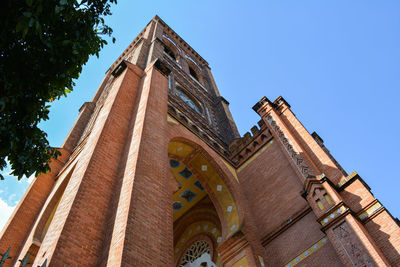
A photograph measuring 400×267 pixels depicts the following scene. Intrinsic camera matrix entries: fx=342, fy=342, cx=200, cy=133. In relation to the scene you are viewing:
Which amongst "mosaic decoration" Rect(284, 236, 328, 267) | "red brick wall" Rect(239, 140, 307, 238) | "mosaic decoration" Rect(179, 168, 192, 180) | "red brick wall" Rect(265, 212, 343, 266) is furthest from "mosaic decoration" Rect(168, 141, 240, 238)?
"mosaic decoration" Rect(284, 236, 328, 267)

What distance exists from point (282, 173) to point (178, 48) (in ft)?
49.9

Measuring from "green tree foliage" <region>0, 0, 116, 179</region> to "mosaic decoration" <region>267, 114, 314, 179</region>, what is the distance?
601 cm

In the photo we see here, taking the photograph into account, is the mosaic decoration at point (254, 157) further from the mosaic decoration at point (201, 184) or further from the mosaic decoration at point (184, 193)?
the mosaic decoration at point (184, 193)

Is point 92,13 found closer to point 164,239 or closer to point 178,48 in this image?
point 164,239

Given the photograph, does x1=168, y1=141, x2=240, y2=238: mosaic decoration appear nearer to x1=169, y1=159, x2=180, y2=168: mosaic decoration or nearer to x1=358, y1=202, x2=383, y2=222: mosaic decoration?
x1=169, y1=159, x2=180, y2=168: mosaic decoration

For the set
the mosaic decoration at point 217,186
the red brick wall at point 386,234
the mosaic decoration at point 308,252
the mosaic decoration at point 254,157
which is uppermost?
the mosaic decoration at point 254,157

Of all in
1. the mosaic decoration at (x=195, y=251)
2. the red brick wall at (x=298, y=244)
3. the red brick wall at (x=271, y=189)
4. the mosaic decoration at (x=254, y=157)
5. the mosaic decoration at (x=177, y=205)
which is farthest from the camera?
the mosaic decoration at (x=177, y=205)

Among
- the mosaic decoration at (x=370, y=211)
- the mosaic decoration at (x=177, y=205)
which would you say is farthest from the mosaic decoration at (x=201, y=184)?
the mosaic decoration at (x=370, y=211)

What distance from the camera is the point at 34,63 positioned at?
133 inches

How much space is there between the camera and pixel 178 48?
2295 cm

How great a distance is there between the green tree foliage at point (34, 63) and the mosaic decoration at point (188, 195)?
8.17 metres

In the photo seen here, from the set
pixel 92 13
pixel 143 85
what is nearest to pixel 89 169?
pixel 92 13

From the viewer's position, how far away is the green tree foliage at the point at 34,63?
308 cm

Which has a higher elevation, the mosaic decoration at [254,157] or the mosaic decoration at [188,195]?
the mosaic decoration at [254,157]
